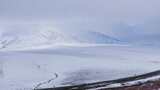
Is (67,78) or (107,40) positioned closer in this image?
(67,78)

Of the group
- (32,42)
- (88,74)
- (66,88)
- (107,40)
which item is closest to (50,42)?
(32,42)

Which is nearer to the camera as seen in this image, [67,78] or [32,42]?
[67,78]

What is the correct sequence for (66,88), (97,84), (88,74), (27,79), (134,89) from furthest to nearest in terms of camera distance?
(88,74)
(27,79)
(97,84)
(66,88)
(134,89)

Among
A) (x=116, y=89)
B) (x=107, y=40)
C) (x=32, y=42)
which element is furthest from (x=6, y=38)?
(x=116, y=89)

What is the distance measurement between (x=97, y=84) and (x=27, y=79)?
25.9 feet

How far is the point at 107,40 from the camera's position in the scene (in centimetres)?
18562

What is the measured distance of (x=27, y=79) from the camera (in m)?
39.0

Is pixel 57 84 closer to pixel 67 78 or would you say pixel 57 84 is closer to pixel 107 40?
pixel 67 78

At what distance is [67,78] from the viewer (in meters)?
39.8

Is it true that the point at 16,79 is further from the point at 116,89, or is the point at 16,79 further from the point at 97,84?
the point at 116,89

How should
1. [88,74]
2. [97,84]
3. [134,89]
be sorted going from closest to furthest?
[134,89] → [97,84] → [88,74]

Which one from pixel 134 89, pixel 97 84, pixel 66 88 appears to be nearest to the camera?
pixel 134 89

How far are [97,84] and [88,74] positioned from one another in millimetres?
9080

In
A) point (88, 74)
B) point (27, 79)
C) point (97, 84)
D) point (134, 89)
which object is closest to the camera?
point (134, 89)
